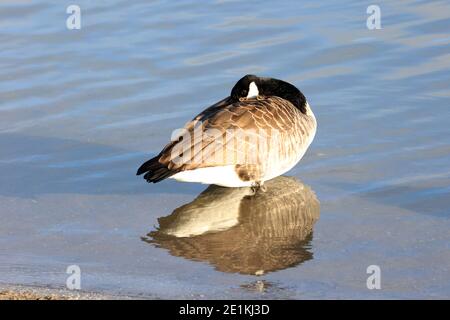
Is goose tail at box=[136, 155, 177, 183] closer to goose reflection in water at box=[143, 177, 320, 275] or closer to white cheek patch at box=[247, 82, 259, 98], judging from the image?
goose reflection in water at box=[143, 177, 320, 275]

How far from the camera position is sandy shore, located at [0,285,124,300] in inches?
225

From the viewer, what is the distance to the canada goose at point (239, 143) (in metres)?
7.46

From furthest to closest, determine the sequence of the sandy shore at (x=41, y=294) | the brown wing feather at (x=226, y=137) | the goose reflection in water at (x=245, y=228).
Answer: the brown wing feather at (x=226, y=137) < the goose reflection in water at (x=245, y=228) < the sandy shore at (x=41, y=294)

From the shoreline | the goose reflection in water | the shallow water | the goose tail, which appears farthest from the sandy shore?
the goose tail

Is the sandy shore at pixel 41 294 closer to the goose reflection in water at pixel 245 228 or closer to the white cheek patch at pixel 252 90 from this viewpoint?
the goose reflection in water at pixel 245 228

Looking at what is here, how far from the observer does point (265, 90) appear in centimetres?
883

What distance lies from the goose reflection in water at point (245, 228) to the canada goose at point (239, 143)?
212 mm

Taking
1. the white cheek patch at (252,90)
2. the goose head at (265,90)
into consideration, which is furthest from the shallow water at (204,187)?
the white cheek patch at (252,90)

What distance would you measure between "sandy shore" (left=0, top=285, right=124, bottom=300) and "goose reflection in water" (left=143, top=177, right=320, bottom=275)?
102 centimetres
